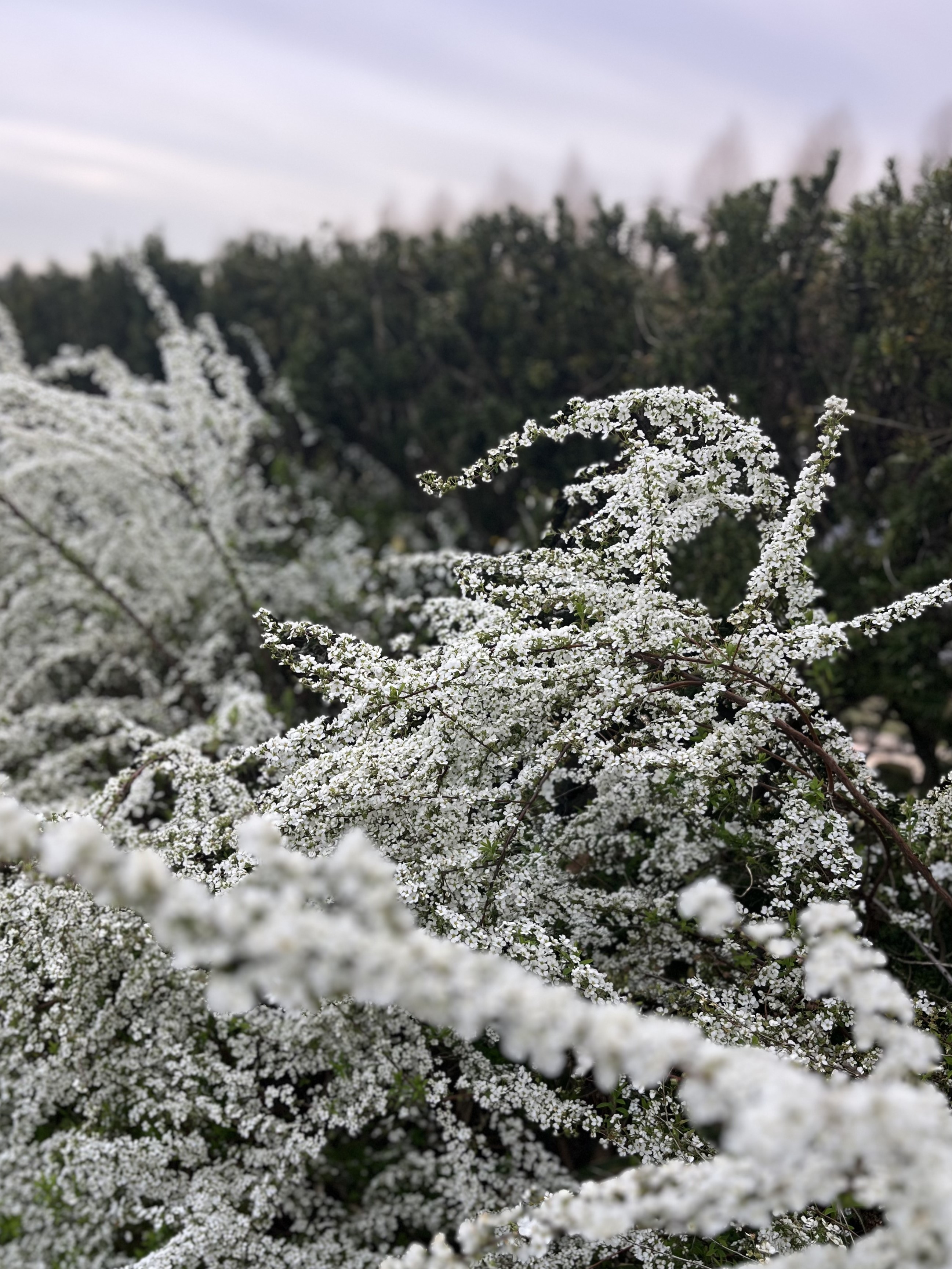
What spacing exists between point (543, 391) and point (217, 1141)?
591 centimetres

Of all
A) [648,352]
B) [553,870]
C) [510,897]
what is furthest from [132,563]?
[510,897]

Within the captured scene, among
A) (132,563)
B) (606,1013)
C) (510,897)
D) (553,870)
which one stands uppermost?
(132,563)

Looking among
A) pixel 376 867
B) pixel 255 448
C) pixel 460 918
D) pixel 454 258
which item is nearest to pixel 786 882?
pixel 460 918

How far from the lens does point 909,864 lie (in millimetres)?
3232

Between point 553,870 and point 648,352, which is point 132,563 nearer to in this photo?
point 648,352

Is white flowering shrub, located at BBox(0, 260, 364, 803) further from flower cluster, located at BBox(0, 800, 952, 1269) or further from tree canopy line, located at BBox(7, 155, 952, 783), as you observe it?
flower cluster, located at BBox(0, 800, 952, 1269)

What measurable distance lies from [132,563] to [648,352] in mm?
4293

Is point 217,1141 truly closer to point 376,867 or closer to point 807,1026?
point 807,1026

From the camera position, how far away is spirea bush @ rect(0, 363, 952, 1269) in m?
2.56

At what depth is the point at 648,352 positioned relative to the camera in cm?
689

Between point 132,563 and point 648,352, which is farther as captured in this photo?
point 648,352

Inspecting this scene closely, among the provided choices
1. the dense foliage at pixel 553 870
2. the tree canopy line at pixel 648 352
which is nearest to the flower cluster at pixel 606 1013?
the dense foliage at pixel 553 870

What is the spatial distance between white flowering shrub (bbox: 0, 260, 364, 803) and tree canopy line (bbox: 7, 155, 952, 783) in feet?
3.71

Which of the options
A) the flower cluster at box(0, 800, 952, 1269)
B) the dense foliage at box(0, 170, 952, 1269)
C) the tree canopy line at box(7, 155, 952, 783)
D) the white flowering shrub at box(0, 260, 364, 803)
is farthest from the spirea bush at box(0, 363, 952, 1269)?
the white flowering shrub at box(0, 260, 364, 803)
